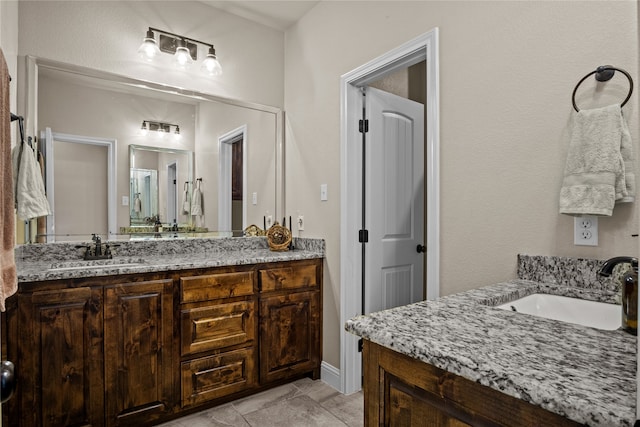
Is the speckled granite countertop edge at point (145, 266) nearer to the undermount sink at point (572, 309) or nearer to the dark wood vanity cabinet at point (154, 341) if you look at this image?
the dark wood vanity cabinet at point (154, 341)

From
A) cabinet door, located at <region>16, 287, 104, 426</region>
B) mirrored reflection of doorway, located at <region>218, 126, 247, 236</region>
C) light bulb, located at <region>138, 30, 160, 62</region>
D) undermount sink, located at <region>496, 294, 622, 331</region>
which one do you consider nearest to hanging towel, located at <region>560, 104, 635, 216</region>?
undermount sink, located at <region>496, 294, 622, 331</region>

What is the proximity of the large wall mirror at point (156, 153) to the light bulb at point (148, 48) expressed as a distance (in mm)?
178

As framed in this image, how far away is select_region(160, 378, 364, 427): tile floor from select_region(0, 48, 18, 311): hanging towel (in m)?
1.41

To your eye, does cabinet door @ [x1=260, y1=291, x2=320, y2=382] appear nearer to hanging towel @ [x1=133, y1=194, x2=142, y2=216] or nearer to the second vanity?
the second vanity

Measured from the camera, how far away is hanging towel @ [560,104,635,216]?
115 centimetres

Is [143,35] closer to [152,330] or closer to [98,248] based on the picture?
[98,248]

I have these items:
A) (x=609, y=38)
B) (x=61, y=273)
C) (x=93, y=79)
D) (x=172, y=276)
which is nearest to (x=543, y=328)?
(x=609, y=38)

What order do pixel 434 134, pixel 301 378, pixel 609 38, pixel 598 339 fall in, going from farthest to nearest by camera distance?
pixel 301 378 → pixel 434 134 → pixel 609 38 → pixel 598 339

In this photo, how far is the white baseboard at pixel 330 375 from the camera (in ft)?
8.05

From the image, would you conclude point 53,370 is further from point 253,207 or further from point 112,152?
point 253,207

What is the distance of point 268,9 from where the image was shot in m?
2.76

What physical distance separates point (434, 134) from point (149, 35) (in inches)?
80.0

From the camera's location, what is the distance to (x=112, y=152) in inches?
94.3

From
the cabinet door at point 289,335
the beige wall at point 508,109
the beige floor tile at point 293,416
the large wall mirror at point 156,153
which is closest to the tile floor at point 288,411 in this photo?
the beige floor tile at point 293,416
